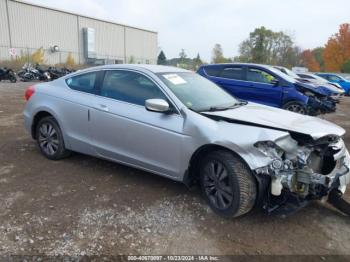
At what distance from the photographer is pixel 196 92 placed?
4.39 metres

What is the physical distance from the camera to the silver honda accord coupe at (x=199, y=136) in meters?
3.36

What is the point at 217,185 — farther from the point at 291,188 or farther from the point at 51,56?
the point at 51,56

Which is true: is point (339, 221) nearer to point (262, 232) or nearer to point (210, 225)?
point (262, 232)

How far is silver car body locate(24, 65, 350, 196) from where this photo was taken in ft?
11.3

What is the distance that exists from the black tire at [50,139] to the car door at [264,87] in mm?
6301

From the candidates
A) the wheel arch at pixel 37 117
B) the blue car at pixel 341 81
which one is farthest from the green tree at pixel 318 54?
the wheel arch at pixel 37 117

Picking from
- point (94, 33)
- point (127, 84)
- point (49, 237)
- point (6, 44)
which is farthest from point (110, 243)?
point (94, 33)

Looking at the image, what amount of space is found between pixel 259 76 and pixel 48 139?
6668 mm

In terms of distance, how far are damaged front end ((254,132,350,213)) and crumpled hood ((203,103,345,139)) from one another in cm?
9

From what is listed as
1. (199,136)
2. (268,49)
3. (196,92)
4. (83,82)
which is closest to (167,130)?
(199,136)

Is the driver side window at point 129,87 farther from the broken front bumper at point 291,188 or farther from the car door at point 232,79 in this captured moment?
the car door at point 232,79

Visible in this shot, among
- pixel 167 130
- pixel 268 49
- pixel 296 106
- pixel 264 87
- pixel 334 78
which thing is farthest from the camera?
pixel 268 49

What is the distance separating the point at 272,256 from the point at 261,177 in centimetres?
72

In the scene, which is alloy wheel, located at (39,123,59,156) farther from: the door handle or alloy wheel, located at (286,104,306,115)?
alloy wheel, located at (286,104,306,115)
